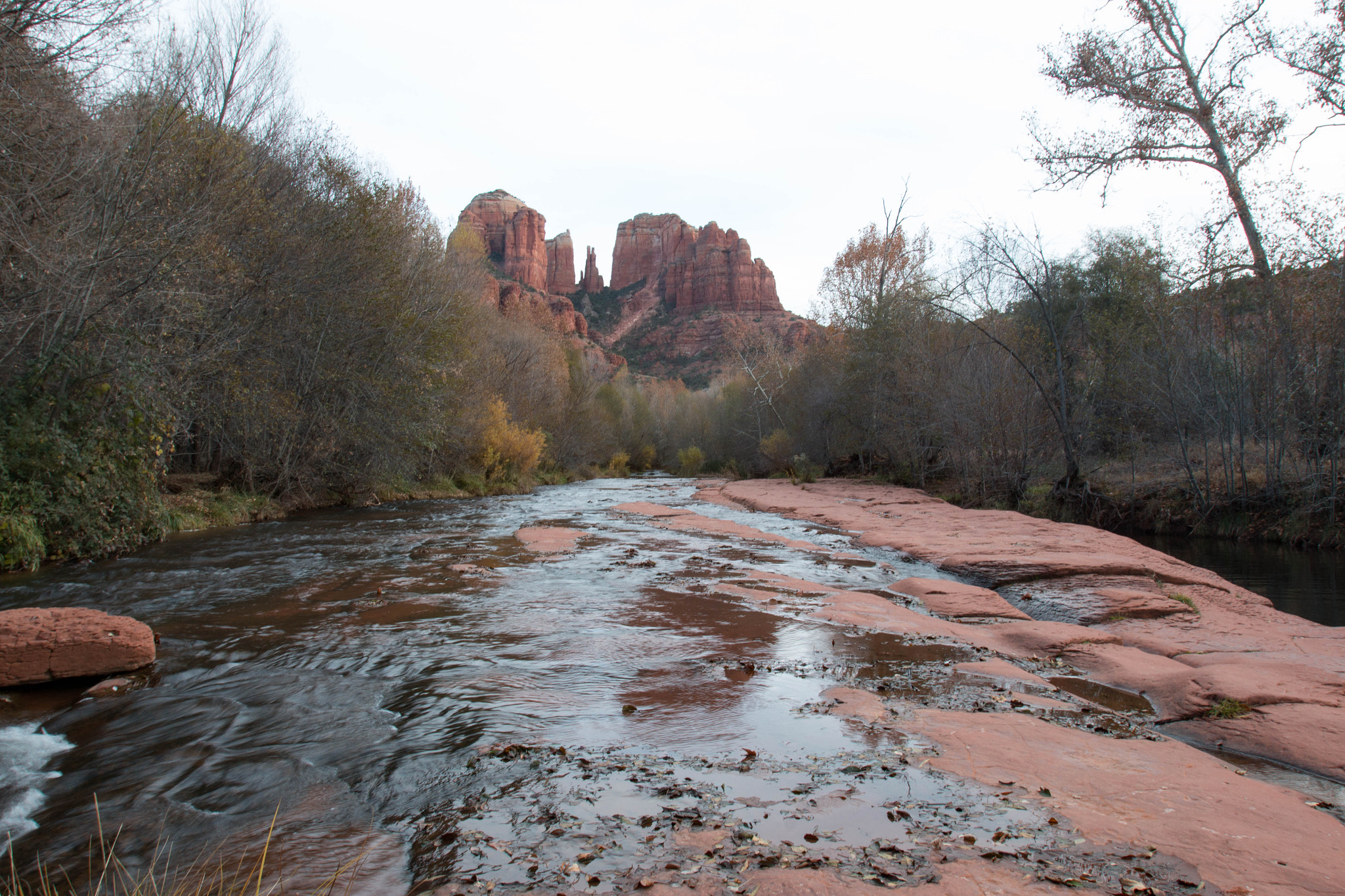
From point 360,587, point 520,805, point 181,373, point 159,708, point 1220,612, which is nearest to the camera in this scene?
point 520,805

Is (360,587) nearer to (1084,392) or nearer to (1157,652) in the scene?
(1157,652)

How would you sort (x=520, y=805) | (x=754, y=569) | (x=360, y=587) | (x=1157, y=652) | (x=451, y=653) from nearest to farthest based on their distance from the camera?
1. (x=520, y=805)
2. (x=451, y=653)
3. (x=1157, y=652)
4. (x=360, y=587)
5. (x=754, y=569)

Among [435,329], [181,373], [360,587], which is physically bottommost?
[360,587]

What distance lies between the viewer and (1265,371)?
13.4m

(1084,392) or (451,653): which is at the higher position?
(1084,392)

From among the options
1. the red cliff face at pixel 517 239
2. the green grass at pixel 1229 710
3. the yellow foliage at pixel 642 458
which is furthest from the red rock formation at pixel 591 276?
the green grass at pixel 1229 710

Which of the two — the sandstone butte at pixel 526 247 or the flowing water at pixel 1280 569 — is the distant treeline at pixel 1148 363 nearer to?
the flowing water at pixel 1280 569

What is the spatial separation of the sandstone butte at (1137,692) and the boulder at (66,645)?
509 cm

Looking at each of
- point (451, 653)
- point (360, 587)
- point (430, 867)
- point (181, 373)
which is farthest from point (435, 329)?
point (430, 867)

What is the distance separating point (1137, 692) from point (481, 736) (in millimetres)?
4615

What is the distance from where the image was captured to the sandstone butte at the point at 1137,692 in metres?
2.69

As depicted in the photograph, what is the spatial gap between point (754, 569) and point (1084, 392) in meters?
13.9

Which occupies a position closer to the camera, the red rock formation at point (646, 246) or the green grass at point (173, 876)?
the green grass at point (173, 876)

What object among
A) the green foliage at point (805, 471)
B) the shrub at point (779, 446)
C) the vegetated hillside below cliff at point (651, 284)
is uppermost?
the vegetated hillside below cliff at point (651, 284)
